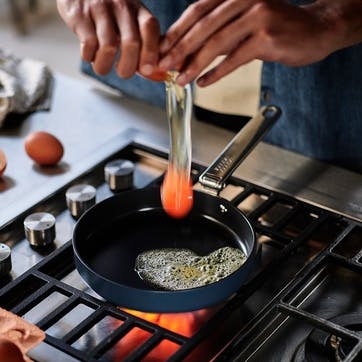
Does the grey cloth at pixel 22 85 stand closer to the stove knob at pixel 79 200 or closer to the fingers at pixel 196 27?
the stove knob at pixel 79 200

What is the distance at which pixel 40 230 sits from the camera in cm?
94

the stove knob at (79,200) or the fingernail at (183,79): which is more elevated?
the fingernail at (183,79)

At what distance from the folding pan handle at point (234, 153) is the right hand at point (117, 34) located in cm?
18

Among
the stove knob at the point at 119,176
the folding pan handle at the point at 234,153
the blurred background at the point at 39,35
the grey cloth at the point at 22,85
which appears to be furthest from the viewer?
the blurred background at the point at 39,35

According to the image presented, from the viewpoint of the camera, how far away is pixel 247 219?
3.01ft

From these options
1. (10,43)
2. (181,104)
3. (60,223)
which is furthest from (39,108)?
(10,43)

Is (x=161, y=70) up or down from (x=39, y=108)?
up

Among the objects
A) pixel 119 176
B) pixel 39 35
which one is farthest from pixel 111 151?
pixel 39 35

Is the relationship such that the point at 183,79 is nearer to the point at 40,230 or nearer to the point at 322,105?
the point at 40,230

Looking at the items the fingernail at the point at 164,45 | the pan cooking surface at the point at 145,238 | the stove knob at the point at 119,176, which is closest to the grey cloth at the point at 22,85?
the stove knob at the point at 119,176

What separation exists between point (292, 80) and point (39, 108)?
0.41 m

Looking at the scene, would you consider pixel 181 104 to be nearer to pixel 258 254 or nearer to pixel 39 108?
pixel 258 254

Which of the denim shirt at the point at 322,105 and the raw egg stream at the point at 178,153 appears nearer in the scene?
the raw egg stream at the point at 178,153

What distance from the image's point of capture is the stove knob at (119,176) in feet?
3.46
